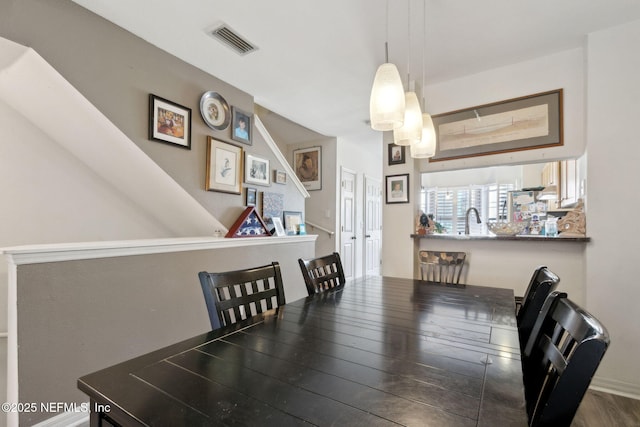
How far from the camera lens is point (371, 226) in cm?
603

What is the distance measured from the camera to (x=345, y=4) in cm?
181

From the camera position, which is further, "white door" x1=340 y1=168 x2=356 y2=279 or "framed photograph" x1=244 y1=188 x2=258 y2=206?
"white door" x1=340 y1=168 x2=356 y2=279

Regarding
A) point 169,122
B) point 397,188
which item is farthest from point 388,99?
point 169,122

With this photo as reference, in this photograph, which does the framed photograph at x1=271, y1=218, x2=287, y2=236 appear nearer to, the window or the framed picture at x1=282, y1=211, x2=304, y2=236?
the framed picture at x1=282, y1=211, x2=304, y2=236

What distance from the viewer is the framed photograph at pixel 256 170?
10.2ft

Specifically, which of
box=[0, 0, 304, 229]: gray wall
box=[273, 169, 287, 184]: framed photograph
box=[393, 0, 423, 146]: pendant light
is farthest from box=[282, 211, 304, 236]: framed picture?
box=[393, 0, 423, 146]: pendant light

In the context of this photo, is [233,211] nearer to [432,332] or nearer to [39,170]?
[39,170]

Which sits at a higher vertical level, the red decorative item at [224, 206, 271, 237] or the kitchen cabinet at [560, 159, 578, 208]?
the kitchen cabinet at [560, 159, 578, 208]

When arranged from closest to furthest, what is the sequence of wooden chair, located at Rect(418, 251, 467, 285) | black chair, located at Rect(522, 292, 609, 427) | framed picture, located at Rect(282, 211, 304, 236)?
black chair, located at Rect(522, 292, 609, 427) → wooden chair, located at Rect(418, 251, 467, 285) → framed picture, located at Rect(282, 211, 304, 236)

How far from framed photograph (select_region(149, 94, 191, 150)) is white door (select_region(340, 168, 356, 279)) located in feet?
9.54

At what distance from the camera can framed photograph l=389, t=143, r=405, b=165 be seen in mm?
2922

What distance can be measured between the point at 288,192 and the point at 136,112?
194 centimetres

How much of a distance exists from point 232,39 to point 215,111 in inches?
29.8

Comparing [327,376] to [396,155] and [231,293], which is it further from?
[396,155]
